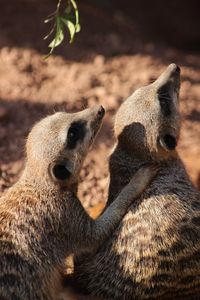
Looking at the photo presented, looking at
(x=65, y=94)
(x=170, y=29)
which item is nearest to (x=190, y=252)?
(x=65, y=94)

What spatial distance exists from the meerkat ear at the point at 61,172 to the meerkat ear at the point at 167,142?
0.66 meters

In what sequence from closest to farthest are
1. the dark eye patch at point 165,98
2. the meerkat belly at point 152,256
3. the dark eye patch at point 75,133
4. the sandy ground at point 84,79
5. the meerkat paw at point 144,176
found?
the meerkat belly at point 152,256 → the dark eye patch at point 75,133 → the meerkat paw at point 144,176 → the dark eye patch at point 165,98 → the sandy ground at point 84,79

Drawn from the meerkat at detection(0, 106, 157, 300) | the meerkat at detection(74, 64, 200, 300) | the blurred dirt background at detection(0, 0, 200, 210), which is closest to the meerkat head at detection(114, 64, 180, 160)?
the meerkat at detection(74, 64, 200, 300)

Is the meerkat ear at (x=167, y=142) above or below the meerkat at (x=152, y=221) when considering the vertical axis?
Result: above

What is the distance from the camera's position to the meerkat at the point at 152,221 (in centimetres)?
406

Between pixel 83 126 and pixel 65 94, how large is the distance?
2.01 meters

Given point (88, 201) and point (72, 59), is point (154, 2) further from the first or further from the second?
point (88, 201)

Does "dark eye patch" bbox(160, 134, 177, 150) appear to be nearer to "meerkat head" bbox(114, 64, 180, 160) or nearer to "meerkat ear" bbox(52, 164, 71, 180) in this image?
"meerkat head" bbox(114, 64, 180, 160)

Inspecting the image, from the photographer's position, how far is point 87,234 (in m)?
4.16

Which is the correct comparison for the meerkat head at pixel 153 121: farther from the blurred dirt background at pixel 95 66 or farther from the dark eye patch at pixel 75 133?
the blurred dirt background at pixel 95 66

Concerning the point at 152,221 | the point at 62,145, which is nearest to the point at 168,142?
the point at 152,221

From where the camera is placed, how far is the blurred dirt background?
5742 millimetres

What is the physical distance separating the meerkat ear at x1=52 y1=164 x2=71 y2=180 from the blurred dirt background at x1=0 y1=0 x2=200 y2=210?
118cm

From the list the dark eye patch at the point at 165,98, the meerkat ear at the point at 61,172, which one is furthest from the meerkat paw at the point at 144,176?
the meerkat ear at the point at 61,172
